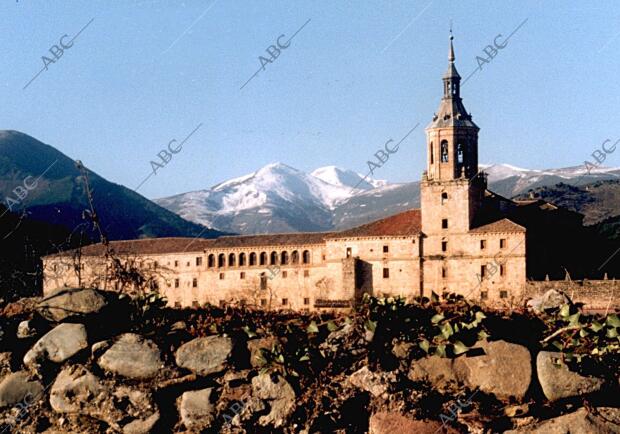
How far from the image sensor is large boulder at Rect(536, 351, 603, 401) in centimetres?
1007

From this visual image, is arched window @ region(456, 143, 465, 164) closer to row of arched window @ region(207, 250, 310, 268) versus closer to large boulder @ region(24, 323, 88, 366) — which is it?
row of arched window @ region(207, 250, 310, 268)

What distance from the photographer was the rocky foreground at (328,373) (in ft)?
32.9

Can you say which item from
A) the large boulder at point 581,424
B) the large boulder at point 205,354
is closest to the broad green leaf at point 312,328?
the large boulder at point 205,354

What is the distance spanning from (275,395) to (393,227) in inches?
2113

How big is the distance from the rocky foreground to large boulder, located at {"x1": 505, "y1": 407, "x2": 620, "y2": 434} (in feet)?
0.06

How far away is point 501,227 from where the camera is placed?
5828 cm

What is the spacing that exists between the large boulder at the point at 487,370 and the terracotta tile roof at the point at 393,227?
50951 mm

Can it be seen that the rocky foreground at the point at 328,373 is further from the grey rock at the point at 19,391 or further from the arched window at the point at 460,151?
the arched window at the point at 460,151

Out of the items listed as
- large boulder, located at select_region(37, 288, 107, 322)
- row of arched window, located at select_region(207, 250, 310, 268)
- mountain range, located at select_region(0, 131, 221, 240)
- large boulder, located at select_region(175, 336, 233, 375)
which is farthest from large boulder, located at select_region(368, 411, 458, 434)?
mountain range, located at select_region(0, 131, 221, 240)

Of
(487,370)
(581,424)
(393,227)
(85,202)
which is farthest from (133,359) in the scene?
(85,202)

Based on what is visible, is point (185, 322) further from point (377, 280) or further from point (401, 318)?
point (377, 280)

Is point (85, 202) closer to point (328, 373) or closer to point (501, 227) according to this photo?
point (501, 227)

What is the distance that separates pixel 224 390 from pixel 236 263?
59.4 metres

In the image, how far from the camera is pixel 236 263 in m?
69.8
